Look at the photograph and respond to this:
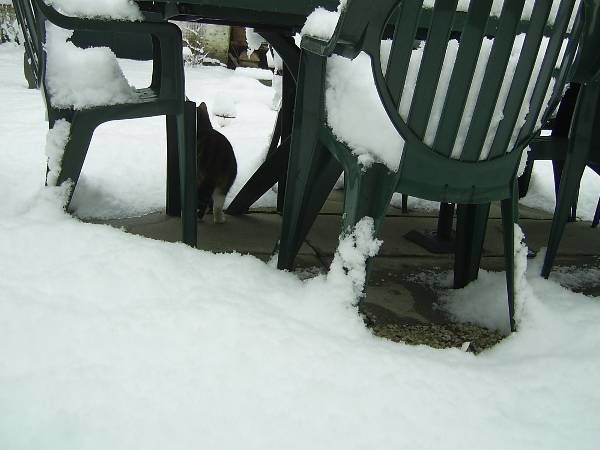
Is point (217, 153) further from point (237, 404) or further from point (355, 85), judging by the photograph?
point (237, 404)

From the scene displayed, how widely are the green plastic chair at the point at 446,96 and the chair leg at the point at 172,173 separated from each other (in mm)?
990

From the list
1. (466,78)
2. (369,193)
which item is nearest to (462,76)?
(466,78)

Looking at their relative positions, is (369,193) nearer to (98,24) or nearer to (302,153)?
(302,153)

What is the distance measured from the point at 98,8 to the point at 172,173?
3.35 ft

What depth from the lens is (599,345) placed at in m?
1.55

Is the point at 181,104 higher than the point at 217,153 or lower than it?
higher

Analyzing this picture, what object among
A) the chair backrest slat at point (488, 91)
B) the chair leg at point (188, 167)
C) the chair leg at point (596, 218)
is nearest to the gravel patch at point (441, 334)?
the chair backrest slat at point (488, 91)

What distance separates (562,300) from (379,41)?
3.92 feet

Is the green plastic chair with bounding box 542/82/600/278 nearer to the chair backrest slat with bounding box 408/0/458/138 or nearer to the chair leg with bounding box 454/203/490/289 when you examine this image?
the chair leg with bounding box 454/203/490/289

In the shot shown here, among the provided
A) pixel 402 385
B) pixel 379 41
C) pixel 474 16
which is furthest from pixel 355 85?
pixel 402 385

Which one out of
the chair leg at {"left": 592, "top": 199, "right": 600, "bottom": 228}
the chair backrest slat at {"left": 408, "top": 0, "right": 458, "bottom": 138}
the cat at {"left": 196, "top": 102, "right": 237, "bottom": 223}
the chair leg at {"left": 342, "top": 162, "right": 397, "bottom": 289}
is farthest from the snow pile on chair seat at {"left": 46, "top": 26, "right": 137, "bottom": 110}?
the chair leg at {"left": 592, "top": 199, "right": 600, "bottom": 228}

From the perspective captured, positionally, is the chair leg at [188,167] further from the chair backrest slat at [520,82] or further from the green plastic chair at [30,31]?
the chair backrest slat at [520,82]

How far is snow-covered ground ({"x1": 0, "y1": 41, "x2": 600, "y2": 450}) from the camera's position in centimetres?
108

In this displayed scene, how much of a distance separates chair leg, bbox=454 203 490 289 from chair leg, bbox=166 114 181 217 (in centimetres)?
140
